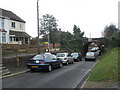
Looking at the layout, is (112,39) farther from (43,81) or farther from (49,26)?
(43,81)

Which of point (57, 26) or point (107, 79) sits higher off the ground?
point (57, 26)

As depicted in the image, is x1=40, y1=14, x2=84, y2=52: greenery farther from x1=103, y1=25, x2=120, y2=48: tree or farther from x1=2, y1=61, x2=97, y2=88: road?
x1=2, y1=61, x2=97, y2=88: road

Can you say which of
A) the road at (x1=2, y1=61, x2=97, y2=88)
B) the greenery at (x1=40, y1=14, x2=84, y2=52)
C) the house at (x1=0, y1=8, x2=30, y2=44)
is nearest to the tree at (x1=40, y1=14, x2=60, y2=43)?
the greenery at (x1=40, y1=14, x2=84, y2=52)

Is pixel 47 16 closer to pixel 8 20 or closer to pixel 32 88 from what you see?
pixel 8 20

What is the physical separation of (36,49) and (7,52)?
313 inches

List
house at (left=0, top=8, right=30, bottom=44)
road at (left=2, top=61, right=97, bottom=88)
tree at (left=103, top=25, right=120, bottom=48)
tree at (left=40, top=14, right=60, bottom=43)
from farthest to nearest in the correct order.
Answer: tree at (left=40, top=14, right=60, bottom=43) < tree at (left=103, top=25, right=120, bottom=48) < house at (left=0, top=8, right=30, bottom=44) < road at (left=2, top=61, right=97, bottom=88)

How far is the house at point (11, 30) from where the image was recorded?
107 feet

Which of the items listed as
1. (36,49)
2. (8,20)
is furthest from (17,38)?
(36,49)

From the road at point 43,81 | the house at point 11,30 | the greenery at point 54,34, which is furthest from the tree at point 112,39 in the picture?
the road at point 43,81

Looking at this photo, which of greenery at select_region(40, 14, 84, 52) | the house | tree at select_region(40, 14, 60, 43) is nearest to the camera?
the house

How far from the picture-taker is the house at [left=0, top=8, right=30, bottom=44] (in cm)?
3258

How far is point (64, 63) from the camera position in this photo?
20641 mm

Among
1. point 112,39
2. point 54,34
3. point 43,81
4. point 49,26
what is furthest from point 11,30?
point 49,26

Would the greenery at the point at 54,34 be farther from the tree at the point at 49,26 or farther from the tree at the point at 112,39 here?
the tree at the point at 112,39
